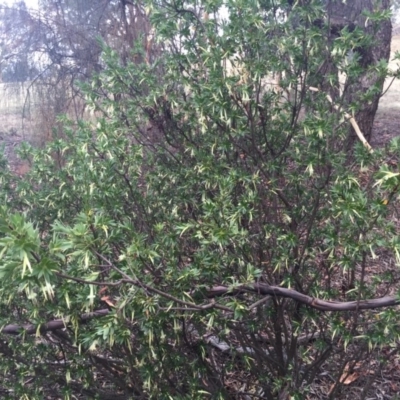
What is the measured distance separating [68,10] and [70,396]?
701 cm

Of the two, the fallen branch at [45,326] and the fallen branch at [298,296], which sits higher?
the fallen branch at [298,296]

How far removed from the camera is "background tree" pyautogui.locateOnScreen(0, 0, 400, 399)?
8.45 feet

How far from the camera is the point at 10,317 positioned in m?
3.02

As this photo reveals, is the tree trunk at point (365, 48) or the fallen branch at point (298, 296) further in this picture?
the tree trunk at point (365, 48)

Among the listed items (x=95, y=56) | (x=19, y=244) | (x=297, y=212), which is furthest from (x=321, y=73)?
(x=95, y=56)

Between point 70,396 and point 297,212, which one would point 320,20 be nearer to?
point 297,212

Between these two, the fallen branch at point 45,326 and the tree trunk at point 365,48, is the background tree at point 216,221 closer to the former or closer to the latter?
the fallen branch at point 45,326

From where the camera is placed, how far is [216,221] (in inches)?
106

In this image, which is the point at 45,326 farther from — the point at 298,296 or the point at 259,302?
the point at 298,296

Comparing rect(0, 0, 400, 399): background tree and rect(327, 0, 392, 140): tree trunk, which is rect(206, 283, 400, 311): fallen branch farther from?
rect(327, 0, 392, 140): tree trunk

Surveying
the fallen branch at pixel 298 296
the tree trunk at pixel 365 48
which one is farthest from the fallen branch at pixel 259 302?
the tree trunk at pixel 365 48

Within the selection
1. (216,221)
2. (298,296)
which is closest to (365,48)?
(216,221)

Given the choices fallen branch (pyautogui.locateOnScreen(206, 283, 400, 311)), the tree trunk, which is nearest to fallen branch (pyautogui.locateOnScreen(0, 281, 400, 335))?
fallen branch (pyautogui.locateOnScreen(206, 283, 400, 311))

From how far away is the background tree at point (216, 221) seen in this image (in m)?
2.57
